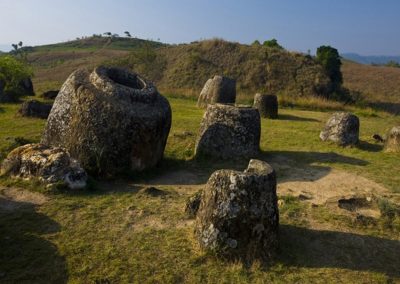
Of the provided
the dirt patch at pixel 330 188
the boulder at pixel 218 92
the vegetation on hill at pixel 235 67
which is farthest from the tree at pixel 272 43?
the dirt patch at pixel 330 188

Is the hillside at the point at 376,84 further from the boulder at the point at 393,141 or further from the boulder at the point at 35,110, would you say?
the boulder at the point at 35,110

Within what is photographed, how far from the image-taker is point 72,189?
9.46m

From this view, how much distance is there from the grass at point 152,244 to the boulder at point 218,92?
46.5 feet

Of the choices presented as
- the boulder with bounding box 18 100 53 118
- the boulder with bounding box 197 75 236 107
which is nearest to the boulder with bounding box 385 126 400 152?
the boulder with bounding box 197 75 236 107

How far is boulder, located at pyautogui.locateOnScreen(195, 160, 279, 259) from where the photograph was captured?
22.6 ft

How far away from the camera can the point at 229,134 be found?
Result: 12883mm

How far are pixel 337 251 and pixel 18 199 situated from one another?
600 centimetres

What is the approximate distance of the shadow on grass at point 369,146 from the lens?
15.0 meters

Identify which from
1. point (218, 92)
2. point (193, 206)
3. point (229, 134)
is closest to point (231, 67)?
point (218, 92)

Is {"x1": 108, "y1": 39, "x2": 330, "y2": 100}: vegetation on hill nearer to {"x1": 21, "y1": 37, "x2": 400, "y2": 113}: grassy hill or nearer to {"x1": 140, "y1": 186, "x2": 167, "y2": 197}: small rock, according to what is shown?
{"x1": 21, "y1": 37, "x2": 400, "y2": 113}: grassy hill

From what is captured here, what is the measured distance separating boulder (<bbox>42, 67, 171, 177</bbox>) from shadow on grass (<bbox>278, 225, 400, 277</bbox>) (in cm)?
424

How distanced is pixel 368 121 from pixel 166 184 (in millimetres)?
15255

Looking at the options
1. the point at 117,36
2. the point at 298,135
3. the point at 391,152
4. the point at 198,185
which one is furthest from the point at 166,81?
the point at 117,36

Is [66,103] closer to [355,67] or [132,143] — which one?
[132,143]
